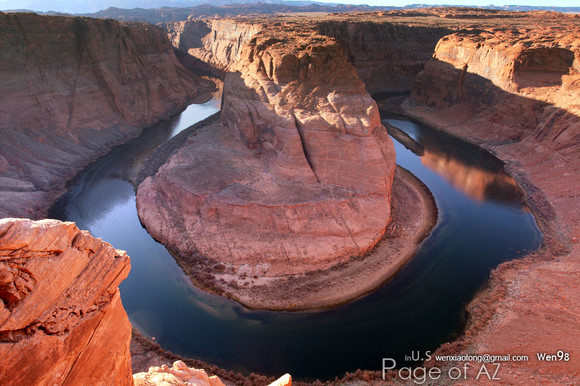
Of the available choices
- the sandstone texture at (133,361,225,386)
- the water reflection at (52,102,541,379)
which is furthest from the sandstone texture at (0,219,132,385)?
the water reflection at (52,102,541,379)

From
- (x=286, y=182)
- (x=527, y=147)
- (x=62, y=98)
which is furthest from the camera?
(x=62, y=98)

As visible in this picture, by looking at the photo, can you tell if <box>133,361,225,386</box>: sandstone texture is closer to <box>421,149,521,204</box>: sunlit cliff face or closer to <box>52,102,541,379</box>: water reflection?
<box>52,102,541,379</box>: water reflection

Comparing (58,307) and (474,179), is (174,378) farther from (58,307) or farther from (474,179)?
(474,179)

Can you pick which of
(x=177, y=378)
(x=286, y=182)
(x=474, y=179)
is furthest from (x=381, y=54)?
(x=177, y=378)

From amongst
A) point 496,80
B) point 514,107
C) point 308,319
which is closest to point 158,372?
point 308,319

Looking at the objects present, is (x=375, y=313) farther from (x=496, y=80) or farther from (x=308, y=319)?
(x=496, y=80)

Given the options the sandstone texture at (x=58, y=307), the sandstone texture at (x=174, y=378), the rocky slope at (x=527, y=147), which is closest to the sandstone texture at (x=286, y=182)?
the rocky slope at (x=527, y=147)
